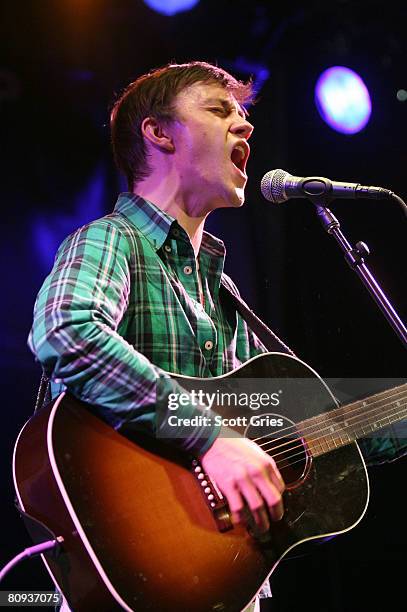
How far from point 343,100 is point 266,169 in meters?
0.58

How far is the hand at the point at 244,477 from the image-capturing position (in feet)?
5.34

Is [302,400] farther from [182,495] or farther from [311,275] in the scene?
[311,275]

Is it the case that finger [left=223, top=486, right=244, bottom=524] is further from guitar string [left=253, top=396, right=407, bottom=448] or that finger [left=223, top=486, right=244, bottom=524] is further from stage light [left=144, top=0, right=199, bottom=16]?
stage light [left=144, top=0, right=199, bottom=16]

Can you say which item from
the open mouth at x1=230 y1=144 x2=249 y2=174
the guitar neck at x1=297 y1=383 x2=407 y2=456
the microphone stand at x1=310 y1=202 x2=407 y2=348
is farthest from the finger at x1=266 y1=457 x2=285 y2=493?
the open mouth at x1=230 y1=144 x2=249 y2=174

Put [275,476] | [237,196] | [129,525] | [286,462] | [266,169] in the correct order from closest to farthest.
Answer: [129,525] → [275,476] → [286,462] → [237,196] → [266,169]

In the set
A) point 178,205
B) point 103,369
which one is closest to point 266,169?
point 178,205

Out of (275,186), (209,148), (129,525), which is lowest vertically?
(129,525)

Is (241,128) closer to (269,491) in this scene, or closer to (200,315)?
(200,315)

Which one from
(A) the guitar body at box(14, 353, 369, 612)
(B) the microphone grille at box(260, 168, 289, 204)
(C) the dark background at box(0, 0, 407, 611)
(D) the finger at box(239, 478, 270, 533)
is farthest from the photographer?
(C) the dark background at box(0, 0, 407, 611)

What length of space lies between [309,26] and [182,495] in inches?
120

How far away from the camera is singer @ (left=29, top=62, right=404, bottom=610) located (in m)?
1.64

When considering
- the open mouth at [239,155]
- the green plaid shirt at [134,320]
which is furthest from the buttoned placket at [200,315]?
the open mouth at [239,155]

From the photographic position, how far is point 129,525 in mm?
1570

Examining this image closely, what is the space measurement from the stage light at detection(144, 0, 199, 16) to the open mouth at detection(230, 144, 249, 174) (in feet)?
4.89
